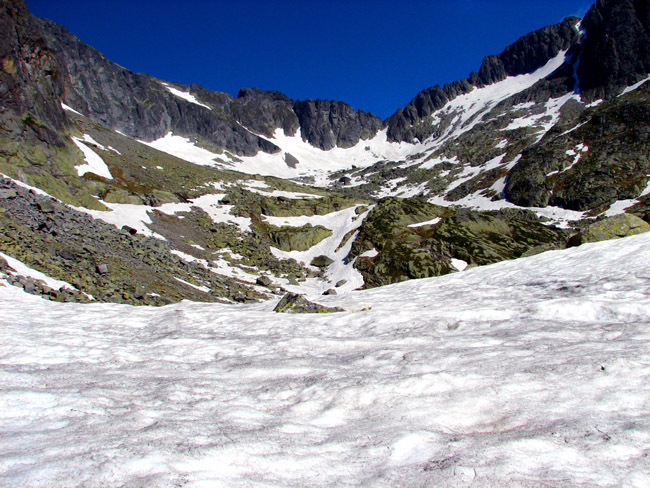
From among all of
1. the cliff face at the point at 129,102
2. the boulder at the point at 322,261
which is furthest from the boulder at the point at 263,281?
the cliff face at the point at 129,102

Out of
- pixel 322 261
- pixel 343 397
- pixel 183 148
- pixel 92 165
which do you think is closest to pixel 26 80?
pixel 92 165

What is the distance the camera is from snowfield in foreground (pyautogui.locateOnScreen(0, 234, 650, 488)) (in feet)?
11.3

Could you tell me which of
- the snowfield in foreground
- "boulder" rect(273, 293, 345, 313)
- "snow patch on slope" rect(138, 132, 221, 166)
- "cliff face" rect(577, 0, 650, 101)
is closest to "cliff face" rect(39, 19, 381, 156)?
"snow patch on slope" rect(138, 132, 221, 166)

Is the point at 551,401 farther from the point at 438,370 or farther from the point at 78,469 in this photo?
the point at 78,469

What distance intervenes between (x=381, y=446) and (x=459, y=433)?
111cm

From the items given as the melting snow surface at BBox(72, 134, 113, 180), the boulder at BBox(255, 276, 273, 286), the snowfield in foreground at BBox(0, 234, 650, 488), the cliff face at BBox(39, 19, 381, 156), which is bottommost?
the snowfield in foreground at BBox(0, 234, 650, 488)

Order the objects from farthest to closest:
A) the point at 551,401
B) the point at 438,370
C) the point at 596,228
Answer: the point at 596,228 → the point at 438,370 → the point at 551,401

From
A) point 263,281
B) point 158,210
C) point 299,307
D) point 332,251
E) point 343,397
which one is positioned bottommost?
point 343,397

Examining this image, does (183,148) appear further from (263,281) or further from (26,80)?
(263,281)

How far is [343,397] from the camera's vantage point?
5.62 metres

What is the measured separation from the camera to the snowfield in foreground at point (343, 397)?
3.43 meters

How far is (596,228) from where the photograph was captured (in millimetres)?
19531

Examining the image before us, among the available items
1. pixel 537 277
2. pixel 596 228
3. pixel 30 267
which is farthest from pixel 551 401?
pixel 30 267

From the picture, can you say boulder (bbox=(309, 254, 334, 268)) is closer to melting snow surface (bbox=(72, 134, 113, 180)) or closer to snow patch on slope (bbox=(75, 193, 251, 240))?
snow patch on slope (bbox=(75, 193, 251, 240))
